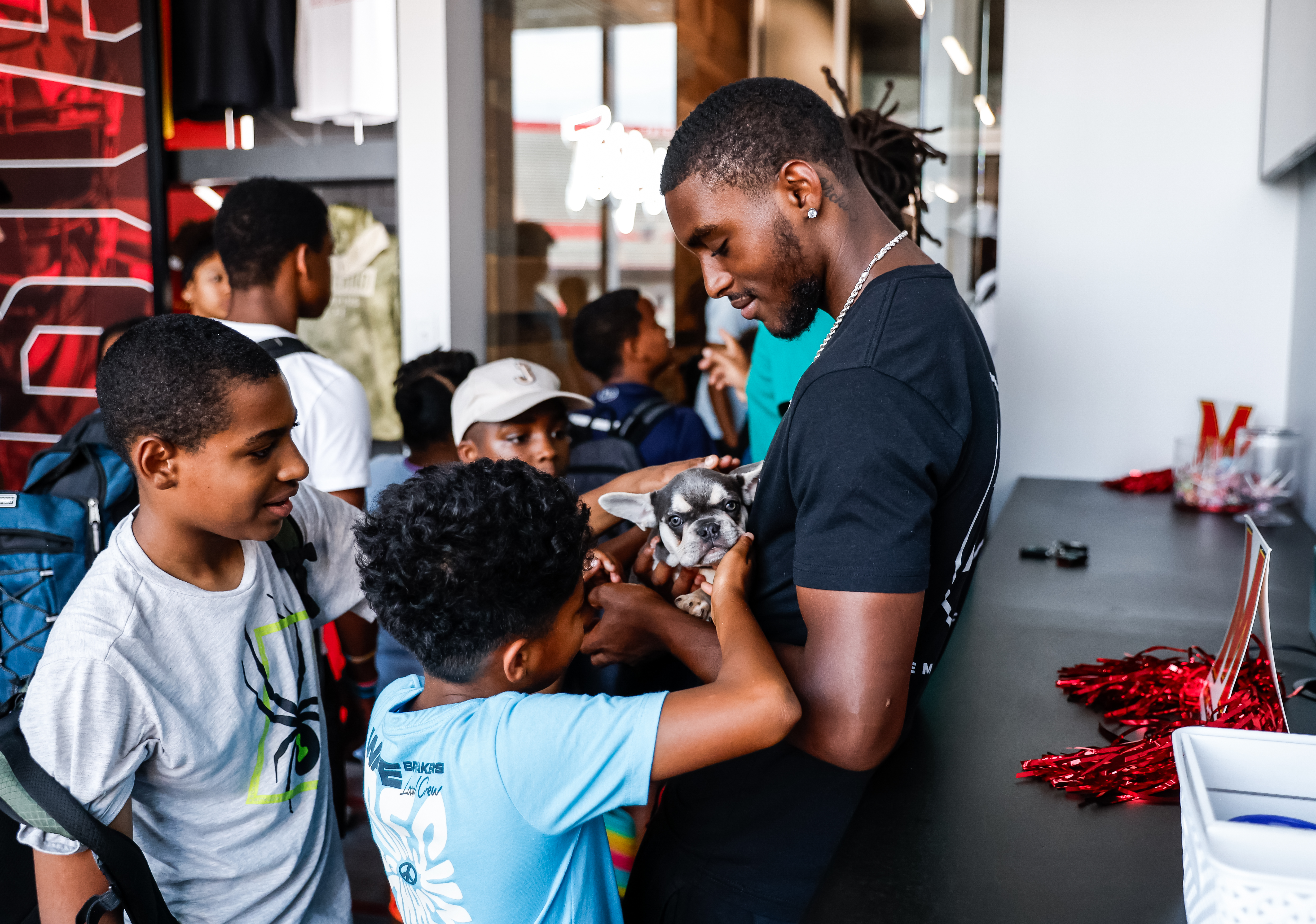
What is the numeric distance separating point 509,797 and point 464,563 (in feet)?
0.95

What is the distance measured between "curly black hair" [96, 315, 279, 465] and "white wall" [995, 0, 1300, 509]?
10.2 feet

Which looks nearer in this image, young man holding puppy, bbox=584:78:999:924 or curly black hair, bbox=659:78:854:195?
young man holding puppy, bbox=584:78:999:924

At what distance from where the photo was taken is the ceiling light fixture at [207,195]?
4938 millimetres

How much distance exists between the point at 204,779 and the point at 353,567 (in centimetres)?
46

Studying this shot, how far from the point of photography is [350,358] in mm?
4844

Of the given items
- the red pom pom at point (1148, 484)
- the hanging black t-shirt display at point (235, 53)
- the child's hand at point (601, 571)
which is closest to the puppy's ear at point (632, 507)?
the child's hand at point (601, 571)

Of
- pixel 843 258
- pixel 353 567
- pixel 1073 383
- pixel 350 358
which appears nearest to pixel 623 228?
pixel 350 358

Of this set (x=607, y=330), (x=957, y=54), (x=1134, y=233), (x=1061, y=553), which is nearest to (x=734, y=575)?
(x=1061, y=553)

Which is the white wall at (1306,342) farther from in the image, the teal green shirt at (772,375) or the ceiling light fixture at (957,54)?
the teal green shirt at (772,375)

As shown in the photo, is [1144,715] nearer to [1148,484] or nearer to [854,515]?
[854,515]

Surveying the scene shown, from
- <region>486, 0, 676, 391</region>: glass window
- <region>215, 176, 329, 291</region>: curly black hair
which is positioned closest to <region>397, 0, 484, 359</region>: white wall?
<region>486, 0, 676, 391</region>: glass window

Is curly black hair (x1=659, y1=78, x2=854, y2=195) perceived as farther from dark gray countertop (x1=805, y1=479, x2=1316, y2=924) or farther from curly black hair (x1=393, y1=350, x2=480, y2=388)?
curly black hair (x1=393, y1=350, x2=480, y2=388)

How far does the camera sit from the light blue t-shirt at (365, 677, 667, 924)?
1.15m

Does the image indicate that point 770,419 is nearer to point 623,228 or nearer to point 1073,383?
point 1073,383
